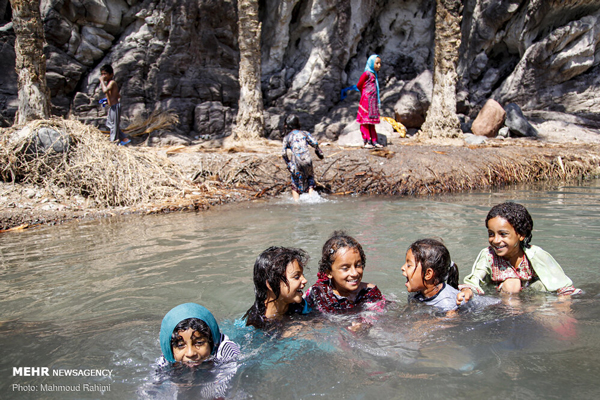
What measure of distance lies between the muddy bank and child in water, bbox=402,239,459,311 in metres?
5.50

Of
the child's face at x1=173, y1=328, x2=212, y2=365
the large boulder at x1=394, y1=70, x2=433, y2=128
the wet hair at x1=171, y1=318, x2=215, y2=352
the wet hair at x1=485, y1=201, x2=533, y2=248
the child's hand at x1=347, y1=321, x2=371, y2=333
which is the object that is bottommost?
the child's hand at x1=347, y1=321, x2=371, y2=333

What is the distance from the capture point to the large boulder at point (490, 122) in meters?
13.6

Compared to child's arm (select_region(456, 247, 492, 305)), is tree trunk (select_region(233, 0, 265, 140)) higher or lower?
higher

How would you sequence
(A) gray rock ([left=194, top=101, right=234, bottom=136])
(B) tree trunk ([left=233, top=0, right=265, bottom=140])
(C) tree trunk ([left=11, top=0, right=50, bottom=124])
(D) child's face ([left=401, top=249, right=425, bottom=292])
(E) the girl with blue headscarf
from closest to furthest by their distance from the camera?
(D) child's face ([left=401, top=249, right=425, bottom=292])
(C) tree trunk ([left=11, top=0, right=50, bottom=124])
(E) the girl with blue headscarf
(B) tree trunk ([left=233, top=0, right=265, bottom=140])
(A) gray rock ([left=194, top=101, right=234, bottom=136])

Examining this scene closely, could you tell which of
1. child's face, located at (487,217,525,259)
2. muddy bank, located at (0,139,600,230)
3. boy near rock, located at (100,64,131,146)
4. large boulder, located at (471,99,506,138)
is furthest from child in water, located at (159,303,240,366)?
large boulder, located at (471,99,506,138)

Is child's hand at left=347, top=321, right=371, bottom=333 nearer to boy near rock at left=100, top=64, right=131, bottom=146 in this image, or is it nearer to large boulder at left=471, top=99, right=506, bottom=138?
boy near rock at left=100, top=64, right=131, bottom=146

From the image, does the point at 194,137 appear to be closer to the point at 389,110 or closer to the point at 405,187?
the point at 389,110

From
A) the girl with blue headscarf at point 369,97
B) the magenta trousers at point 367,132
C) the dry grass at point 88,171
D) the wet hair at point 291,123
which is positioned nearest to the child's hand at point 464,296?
the wet hair at point 291,123

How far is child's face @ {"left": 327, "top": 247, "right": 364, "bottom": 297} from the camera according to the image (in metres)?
3.02

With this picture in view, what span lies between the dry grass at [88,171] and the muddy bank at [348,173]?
197mm

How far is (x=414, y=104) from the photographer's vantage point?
14.5 metres

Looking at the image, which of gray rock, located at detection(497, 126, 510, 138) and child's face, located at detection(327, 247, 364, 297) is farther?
gray rock, located at detection(497, 126, 510, 138)

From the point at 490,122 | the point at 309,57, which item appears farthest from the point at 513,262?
the point at 309,57

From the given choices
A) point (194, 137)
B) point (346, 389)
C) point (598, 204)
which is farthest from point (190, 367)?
point (194, 137)
